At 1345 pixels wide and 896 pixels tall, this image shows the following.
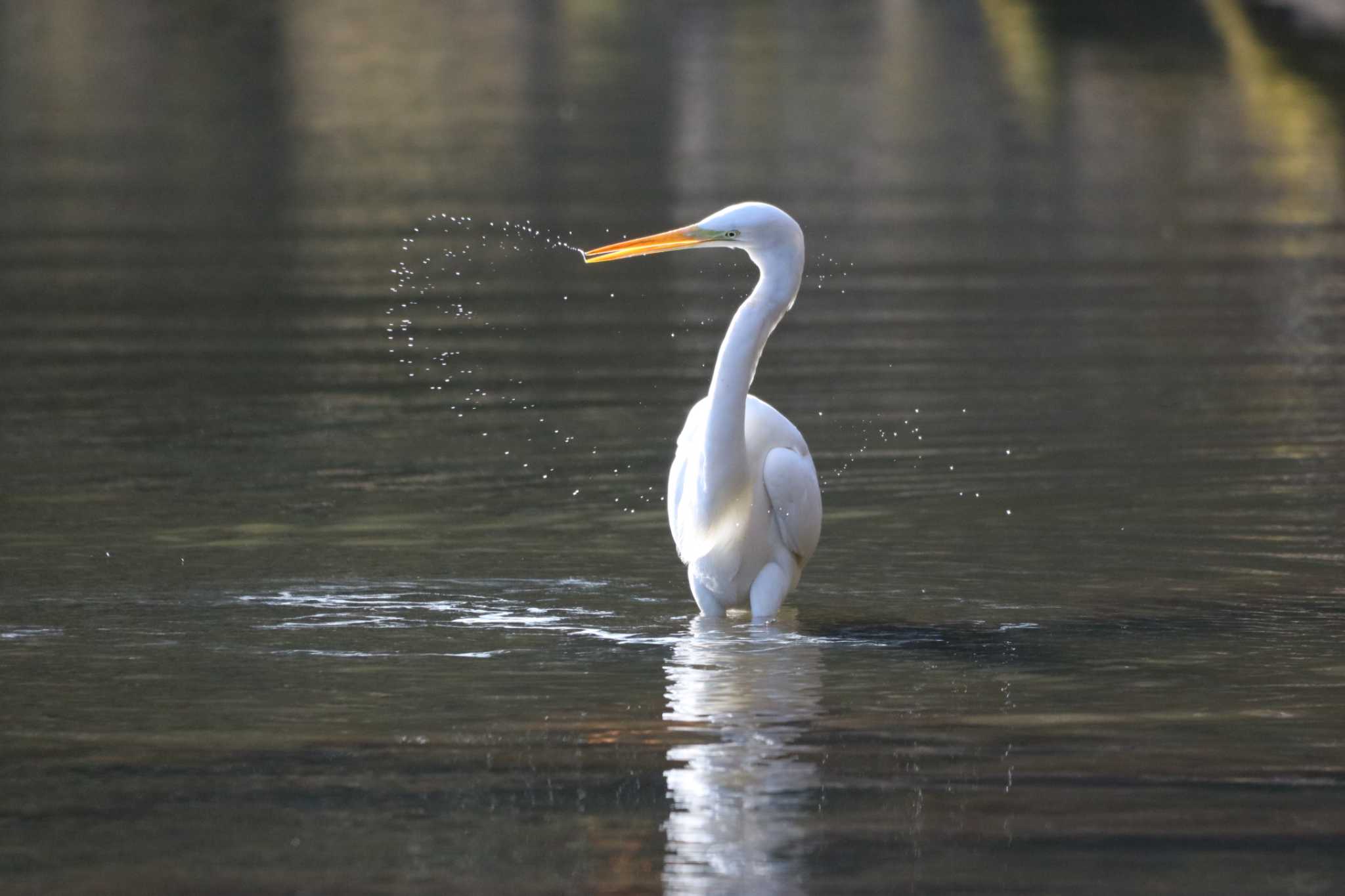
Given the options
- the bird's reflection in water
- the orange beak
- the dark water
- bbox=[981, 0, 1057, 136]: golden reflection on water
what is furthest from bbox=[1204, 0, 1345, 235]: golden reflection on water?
the bird's reflection in water

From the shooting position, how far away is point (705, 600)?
8.82 metres

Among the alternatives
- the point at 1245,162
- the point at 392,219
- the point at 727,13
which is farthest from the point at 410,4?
the point at 392,219

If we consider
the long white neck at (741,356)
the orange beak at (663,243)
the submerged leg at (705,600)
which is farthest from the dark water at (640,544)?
the orange beak at (663,243)

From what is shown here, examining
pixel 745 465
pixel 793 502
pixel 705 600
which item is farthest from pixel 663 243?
pixel 705 600

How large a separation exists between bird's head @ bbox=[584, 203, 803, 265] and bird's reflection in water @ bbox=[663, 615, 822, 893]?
133 centimetres

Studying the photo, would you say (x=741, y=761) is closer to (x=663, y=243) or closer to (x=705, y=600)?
(x=705, y=600)

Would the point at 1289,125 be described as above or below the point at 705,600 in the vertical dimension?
above

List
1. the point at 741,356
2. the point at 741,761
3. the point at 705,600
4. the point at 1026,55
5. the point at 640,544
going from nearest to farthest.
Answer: the point at 741,761
the point at 741,356
the point at 705,600
the point at 640,544
the point at 1026,55

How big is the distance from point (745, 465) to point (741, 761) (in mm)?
1862

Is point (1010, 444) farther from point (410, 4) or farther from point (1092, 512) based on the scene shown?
point (410, 4)

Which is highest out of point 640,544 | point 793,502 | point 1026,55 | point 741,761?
point 1026,55

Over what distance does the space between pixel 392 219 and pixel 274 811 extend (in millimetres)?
15327

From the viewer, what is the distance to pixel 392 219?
21.5 m

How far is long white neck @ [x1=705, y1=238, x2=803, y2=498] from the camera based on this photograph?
27.8ft
